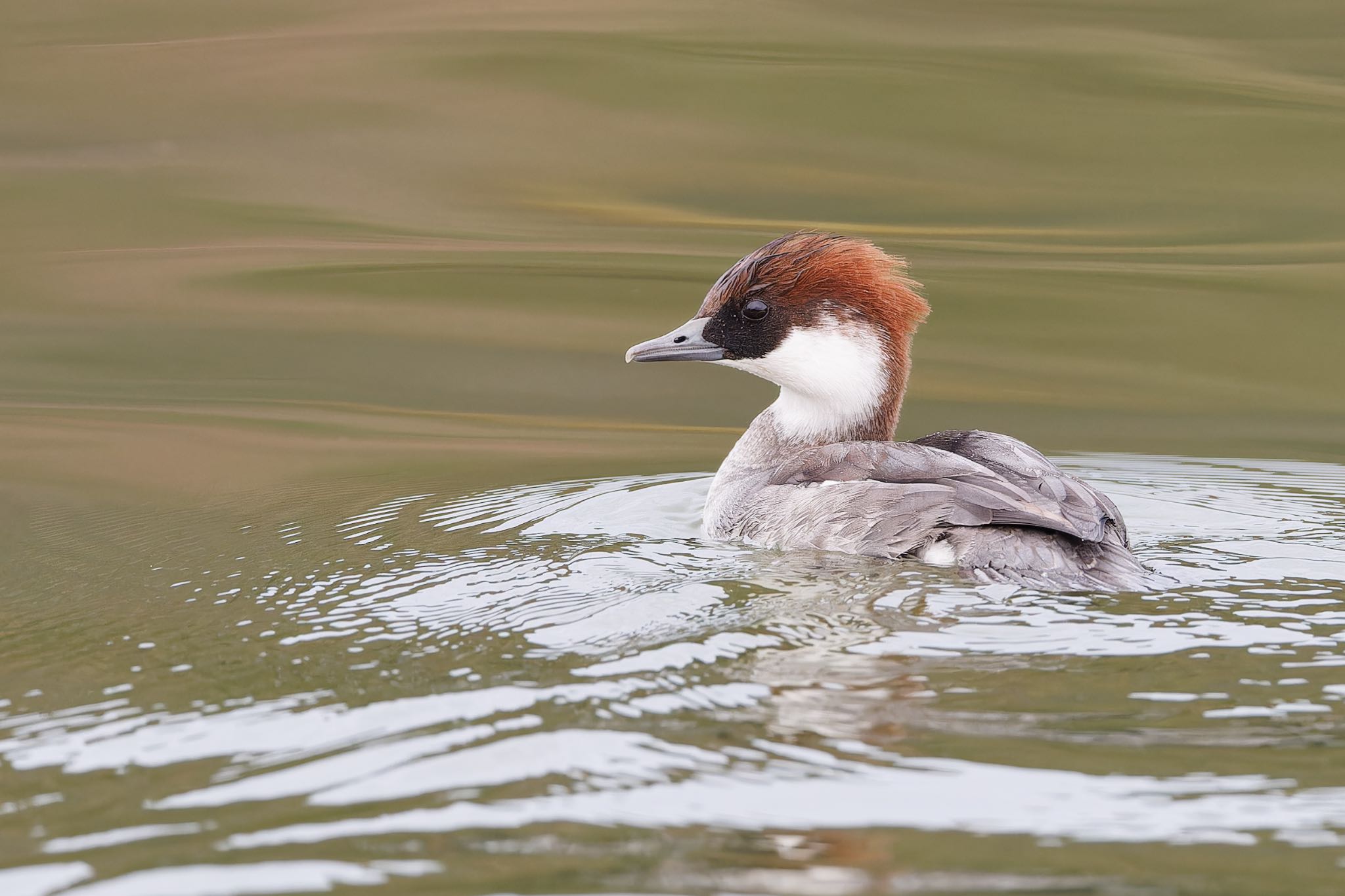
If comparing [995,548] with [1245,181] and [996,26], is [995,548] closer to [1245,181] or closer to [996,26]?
[1245,181]

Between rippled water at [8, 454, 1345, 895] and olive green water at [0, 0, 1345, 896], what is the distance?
2 cm

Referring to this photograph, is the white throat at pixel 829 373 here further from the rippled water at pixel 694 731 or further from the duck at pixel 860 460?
the rippled water at pixel 694 731

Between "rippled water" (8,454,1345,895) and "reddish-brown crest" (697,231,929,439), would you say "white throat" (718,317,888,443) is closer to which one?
"reddish-brown crest" (697,231,929,439)

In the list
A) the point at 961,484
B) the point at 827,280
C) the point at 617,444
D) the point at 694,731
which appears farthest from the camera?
the point at 617,444

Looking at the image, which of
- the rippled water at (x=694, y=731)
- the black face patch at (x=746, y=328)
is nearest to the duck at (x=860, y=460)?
the black face patch at (x=746, y=328)

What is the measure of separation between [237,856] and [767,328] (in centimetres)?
357

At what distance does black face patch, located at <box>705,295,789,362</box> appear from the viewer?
638cm

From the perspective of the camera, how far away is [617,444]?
777cm

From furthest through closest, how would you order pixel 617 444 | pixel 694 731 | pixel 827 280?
pixel 617 444 < pixel 827 280 < pixel 694 731

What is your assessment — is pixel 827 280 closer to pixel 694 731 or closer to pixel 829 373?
pixel 829 373

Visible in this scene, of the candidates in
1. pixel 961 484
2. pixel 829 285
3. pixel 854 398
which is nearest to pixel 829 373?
pixel 854 398

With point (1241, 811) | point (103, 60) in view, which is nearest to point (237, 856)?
point (1241, 811)

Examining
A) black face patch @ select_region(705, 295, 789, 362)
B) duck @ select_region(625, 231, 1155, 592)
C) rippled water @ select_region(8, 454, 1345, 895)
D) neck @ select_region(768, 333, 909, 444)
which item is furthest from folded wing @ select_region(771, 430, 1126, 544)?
black face patch @ select_region(705, 295, 789, 362)

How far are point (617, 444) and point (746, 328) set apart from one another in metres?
1.53
